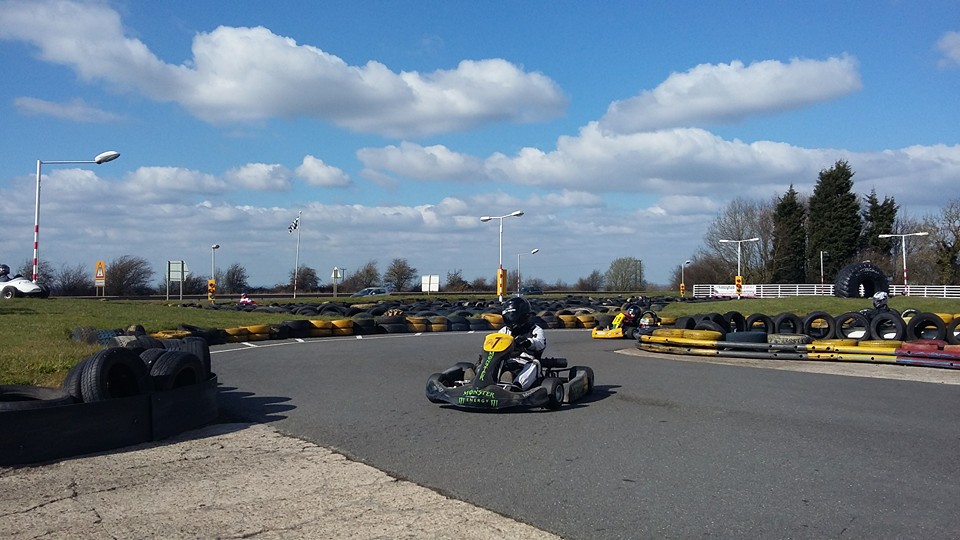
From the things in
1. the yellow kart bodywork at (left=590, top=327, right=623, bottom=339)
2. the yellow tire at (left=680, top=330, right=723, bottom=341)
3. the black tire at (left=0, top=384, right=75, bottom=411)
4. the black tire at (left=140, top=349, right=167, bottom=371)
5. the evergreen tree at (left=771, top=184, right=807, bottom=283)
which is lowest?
the yellow kart bodywork at (left=590, top=327, right=623, bottom=339)

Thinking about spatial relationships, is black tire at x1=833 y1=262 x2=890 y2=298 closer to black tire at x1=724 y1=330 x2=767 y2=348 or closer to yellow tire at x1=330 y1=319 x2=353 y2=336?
black tire at x1=724 y1=330 x2=767 y2=348

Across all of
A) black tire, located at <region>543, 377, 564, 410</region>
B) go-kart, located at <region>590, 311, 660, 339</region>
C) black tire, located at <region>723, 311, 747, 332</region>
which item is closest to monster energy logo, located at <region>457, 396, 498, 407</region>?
black tire, located at <region>543, 377, 564, 410</region>

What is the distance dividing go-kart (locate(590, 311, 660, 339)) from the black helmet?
12.2m

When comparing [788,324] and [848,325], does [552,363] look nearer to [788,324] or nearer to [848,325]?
[848,325]

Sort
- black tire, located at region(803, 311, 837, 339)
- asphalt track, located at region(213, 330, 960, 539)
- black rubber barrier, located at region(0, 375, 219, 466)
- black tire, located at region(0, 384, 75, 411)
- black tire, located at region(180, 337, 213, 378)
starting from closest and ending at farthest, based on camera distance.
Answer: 1. asphalt track, located at region(213, 330, 960, 539)
2. black rubber barrier, located at region(0, 375, 219, 466)
3. black tire, located at region(0, 384, 75, 411)
4. black tire, located at region(180, 337, 213, 378)
5. black tire, located at region(803, 311, 837, 339)

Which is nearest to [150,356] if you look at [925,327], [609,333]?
[925,327]

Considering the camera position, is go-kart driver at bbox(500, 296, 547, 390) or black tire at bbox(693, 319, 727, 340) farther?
black tire at bbox(693, 319, 727, 340)

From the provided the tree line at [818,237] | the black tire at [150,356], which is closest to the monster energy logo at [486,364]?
the black tire at [150,356]

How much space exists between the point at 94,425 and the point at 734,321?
1525 centimetres

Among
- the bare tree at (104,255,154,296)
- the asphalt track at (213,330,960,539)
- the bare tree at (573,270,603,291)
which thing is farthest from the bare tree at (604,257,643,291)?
the asphalt track at (213,330,960,539)

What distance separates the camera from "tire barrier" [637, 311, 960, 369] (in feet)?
45.4

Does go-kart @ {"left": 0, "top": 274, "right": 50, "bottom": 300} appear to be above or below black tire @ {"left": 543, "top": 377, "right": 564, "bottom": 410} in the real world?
above

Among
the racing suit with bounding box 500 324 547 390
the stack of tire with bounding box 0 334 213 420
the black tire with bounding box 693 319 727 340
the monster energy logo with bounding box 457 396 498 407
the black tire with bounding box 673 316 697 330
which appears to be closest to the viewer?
the stack of tire with bounding box 0 334 213 420

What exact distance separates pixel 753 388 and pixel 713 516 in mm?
6774
